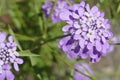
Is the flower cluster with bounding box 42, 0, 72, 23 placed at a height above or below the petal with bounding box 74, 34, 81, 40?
above

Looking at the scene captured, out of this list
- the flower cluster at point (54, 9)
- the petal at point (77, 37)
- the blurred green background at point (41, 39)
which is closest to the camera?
the petal at point (77, 37)

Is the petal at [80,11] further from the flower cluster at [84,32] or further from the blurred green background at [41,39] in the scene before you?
the blurred green background at [41,39]

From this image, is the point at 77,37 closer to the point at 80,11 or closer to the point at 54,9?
the point at 80,11

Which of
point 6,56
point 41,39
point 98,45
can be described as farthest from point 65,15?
point 41,39

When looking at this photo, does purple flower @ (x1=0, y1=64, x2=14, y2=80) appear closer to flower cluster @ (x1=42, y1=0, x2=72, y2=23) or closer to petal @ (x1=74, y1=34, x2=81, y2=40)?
petal @ (x1=74, y1=34, x2=81, y2=40)

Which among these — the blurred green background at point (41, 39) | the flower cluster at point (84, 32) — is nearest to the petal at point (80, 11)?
the flower cluster at point (84, 32)

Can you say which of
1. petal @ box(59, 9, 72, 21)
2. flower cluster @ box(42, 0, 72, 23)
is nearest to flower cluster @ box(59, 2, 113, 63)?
petal @ box(59, 9, 72, 21)

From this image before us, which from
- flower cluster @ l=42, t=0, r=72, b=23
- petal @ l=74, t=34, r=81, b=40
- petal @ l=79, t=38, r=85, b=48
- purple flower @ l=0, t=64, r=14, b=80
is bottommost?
purple flower @ l=0, t=64, r=14, b=80
